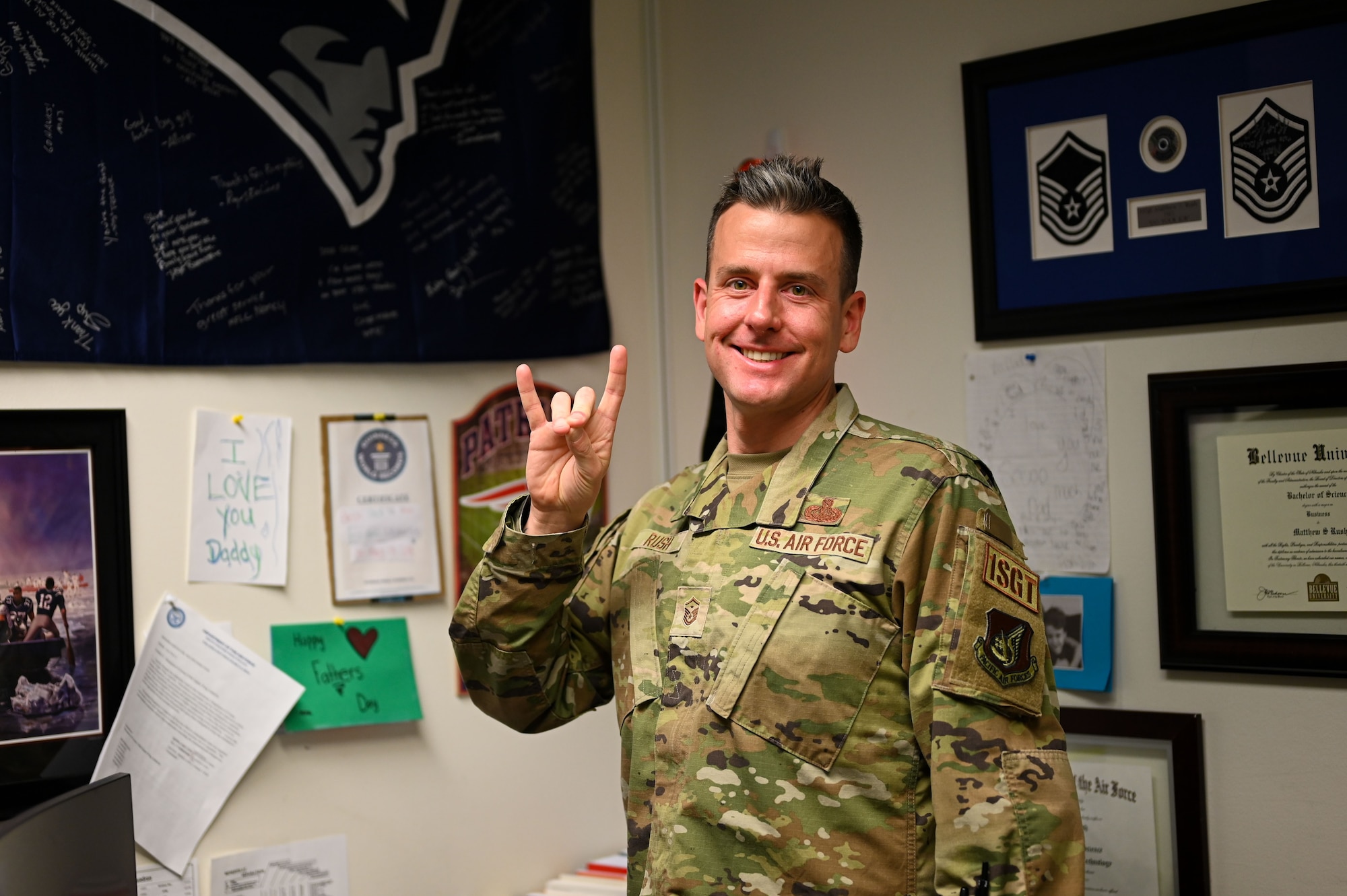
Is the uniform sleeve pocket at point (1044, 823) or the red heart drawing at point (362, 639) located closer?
the uniform sleeve pocket at point (1044, 823)

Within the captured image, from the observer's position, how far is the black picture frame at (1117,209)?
5.75 ft

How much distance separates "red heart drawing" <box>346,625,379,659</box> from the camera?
76.0 inches

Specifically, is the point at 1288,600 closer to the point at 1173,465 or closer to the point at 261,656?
the point at 1173,465

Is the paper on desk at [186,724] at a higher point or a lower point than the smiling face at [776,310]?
lower

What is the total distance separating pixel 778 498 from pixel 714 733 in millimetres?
289

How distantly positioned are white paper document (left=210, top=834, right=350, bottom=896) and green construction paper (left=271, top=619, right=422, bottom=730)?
0.62 ft

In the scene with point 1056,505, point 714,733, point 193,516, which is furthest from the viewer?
point 1056,505

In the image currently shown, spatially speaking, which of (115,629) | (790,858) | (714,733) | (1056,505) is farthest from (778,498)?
(115,629)

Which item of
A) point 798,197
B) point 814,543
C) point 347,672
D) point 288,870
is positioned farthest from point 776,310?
point 288,870

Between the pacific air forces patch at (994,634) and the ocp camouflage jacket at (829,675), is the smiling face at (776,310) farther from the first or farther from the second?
the pacific air forces patch at (994,634)

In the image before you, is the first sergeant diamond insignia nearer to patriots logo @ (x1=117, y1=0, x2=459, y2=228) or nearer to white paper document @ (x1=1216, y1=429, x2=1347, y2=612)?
white paper document @ (x1=1216, y1=429, x2=1347, y2=612)

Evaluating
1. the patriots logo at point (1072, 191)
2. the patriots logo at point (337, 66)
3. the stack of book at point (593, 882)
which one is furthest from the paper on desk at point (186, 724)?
the patriots logo at point (1072, 191)

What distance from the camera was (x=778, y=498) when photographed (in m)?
1.42

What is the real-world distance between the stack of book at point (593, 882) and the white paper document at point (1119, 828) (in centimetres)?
78
